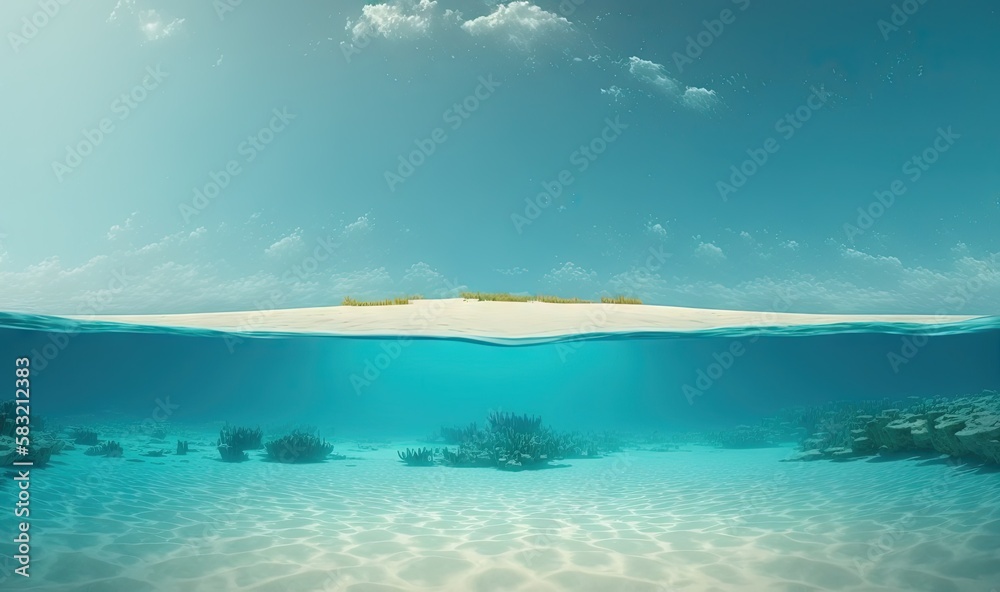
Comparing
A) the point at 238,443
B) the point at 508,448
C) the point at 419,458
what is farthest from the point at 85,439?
the point at 508,448

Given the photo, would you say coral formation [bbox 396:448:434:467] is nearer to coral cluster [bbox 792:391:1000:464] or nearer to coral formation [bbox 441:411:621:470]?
coral formation [bbox 441:411:621:470]

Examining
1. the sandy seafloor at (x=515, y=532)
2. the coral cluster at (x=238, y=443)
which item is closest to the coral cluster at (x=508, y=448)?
the sandy seafloor at (x=515, y=532)

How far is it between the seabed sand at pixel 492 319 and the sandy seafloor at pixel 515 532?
182 inches

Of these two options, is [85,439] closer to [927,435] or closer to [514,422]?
[514,422]

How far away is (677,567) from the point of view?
610 centimetres

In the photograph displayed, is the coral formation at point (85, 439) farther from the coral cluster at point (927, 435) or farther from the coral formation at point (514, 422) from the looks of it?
the coral cluster at point (927, 435)

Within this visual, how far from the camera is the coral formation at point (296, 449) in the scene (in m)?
15.1

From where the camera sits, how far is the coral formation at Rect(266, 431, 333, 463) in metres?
15.1

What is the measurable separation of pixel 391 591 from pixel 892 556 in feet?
18.6

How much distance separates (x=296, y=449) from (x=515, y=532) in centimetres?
961

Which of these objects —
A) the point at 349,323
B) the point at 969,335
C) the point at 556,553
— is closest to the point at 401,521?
the point at 556,553

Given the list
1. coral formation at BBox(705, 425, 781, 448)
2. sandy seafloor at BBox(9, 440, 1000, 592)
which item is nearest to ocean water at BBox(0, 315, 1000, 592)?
sandy seafloor at BBox(9, 440, 1000, 592)

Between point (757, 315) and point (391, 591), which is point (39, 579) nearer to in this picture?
point (391, 591)

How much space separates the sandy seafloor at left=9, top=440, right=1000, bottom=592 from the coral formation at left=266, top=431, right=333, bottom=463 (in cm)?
291
